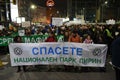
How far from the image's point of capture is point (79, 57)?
505 inches

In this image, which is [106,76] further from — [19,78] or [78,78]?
[19,78]

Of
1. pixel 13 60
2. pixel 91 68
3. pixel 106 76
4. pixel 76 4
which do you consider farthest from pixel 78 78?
pixel 76 4

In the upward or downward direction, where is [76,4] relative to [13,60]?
upward

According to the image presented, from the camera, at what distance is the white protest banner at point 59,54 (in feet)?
42.1

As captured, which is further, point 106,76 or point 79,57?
point 79,57

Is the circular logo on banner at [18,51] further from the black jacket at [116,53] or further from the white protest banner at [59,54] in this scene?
the black jacket at [116,53]

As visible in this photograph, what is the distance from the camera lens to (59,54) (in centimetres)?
1291

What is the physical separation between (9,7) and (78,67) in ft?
113

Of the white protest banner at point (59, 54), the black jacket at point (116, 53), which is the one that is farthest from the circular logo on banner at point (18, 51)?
the black jacket at point (116, 53)

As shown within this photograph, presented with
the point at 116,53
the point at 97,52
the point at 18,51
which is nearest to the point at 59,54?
the point at 97,52

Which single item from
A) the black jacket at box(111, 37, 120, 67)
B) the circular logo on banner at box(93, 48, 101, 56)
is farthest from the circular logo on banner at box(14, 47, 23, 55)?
the black jacket at box(111, 37, 120, 67)

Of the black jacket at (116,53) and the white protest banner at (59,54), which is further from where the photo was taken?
the white protest banner at (59,54)

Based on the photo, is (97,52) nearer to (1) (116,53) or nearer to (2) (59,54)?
(2) (59,54)

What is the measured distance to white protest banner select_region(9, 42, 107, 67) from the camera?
12828 mm
